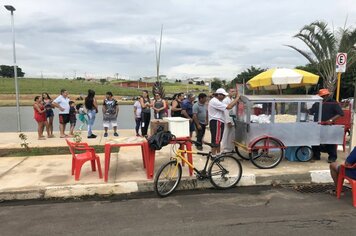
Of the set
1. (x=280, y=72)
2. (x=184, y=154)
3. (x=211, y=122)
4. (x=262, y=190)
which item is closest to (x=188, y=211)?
(x=184, y=154)

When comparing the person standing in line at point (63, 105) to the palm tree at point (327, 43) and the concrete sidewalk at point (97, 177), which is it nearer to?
the concrete sidewalk at point (97, 177)

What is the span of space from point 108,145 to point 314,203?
3.54m

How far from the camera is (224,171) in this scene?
246 inches

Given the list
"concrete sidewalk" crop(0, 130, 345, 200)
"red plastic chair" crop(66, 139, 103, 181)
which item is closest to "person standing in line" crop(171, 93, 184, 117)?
"concrete sidewalk" crop(0, 130, 345, 200)

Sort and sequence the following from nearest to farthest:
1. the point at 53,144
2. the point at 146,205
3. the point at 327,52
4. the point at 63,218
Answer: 1. the point at 63,218
2. the point at 146,205
3. the point at 53,144
4. the point at 327,52

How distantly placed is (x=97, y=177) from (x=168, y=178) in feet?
5.20

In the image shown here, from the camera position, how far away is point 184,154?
6242mm

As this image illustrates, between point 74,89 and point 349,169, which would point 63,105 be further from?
point 74,89

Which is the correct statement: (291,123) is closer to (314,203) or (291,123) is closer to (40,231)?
(314,203)

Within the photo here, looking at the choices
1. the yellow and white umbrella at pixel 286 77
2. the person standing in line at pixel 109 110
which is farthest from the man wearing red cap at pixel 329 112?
the person standing in line at pixel 109 110

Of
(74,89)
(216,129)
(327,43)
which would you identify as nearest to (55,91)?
(74,89)

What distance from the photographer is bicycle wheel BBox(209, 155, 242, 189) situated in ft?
20.3

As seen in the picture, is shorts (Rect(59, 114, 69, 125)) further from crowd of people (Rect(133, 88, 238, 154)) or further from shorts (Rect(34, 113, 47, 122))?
crowd of people (Rect(133, 88, 238, 154))

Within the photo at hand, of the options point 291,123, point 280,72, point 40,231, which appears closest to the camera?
point 40,231
